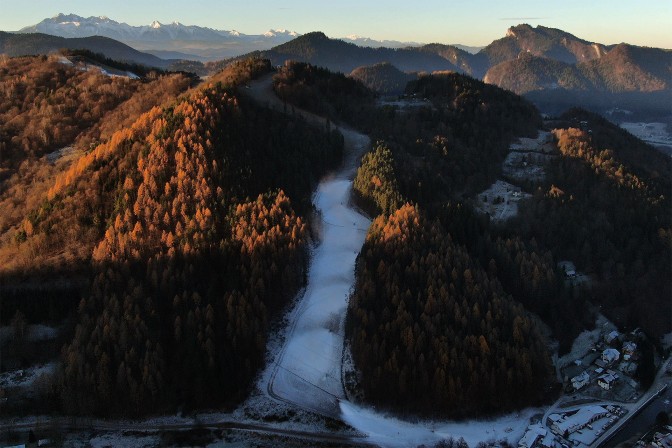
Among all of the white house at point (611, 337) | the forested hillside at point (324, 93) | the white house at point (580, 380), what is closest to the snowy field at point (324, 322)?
the white house at point (580, 380)

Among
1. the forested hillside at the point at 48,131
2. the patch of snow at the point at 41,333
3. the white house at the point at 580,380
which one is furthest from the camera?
the forested hillside at the point at 48,131

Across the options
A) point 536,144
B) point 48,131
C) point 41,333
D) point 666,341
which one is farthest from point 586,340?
point 48,131

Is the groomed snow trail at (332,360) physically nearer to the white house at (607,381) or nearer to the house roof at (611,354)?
the white house at (607,381)

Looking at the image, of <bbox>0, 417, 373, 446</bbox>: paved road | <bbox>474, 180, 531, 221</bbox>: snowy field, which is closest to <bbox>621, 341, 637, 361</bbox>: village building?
<bbox>474, 180, 531, 221</bbox>: snowy field

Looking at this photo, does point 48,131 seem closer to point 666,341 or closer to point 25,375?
point 25,375

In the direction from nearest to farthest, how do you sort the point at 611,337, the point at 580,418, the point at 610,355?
1. the point at 580,418
2. the point at 610,355
3. the point at 611,337

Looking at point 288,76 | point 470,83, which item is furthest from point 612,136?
point 288,76
